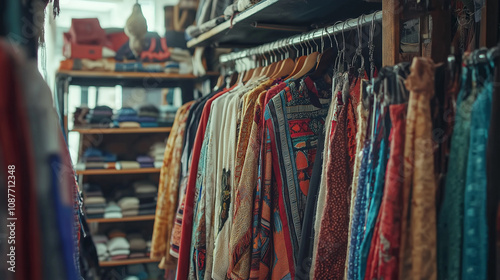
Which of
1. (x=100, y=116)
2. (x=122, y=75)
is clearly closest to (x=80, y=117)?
(x=100, y=116)

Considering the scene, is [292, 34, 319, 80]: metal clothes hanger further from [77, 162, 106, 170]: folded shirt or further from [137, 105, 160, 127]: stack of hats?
[77, 162, 106, 170]: folded shirt

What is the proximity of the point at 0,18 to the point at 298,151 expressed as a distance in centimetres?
88

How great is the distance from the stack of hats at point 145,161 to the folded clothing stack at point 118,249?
490 mm

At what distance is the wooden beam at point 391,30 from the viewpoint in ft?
2.95

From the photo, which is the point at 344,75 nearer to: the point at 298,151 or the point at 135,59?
the point at 298,151

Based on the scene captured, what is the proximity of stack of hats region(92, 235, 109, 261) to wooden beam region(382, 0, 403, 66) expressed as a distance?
2343 millimetres

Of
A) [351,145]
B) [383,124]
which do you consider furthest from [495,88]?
[351,145]

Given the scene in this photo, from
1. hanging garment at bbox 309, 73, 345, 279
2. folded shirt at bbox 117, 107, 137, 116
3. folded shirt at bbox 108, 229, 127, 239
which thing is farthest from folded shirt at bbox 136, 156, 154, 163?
hanging garment at bbox 309, 73, 345, 279

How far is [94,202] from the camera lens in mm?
2826

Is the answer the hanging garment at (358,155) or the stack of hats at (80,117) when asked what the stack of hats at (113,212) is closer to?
the stack of hats at (80,117)

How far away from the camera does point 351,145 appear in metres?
1.10

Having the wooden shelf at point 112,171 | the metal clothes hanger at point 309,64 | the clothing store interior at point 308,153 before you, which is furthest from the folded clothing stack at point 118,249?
the metal clothes hanger at point 309,64

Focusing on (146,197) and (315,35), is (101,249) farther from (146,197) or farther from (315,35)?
(315,35)

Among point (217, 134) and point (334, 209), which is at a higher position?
point (217, 134)
